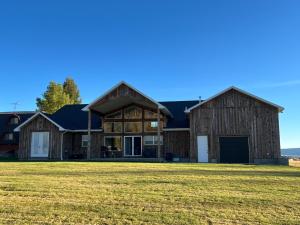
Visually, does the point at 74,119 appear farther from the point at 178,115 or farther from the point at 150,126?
the point at 178,115

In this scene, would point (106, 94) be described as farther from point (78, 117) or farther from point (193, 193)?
point (193, 193)

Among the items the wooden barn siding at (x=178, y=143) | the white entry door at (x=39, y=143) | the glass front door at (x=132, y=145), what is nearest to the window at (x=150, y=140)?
the glass front door at (x=132, y=145)

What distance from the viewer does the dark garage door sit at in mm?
25703

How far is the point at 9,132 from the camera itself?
38.8 metres

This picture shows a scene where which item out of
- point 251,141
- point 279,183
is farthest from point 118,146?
point 279,183

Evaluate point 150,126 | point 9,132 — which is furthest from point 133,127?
point 9,132

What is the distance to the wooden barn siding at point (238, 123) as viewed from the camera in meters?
25.2

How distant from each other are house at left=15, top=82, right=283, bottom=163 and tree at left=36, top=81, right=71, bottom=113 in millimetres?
17041

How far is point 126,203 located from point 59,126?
21.0 meters

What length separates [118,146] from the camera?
2975cm

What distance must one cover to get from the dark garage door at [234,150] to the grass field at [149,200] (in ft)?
44.1

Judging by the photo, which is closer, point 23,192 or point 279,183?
point 23,192

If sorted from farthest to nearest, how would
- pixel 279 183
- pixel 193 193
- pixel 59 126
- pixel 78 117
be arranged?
pixel 78 117
pixel 59 126
pixel 279 183
pixel 193 193

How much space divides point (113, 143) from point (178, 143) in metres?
5.69
